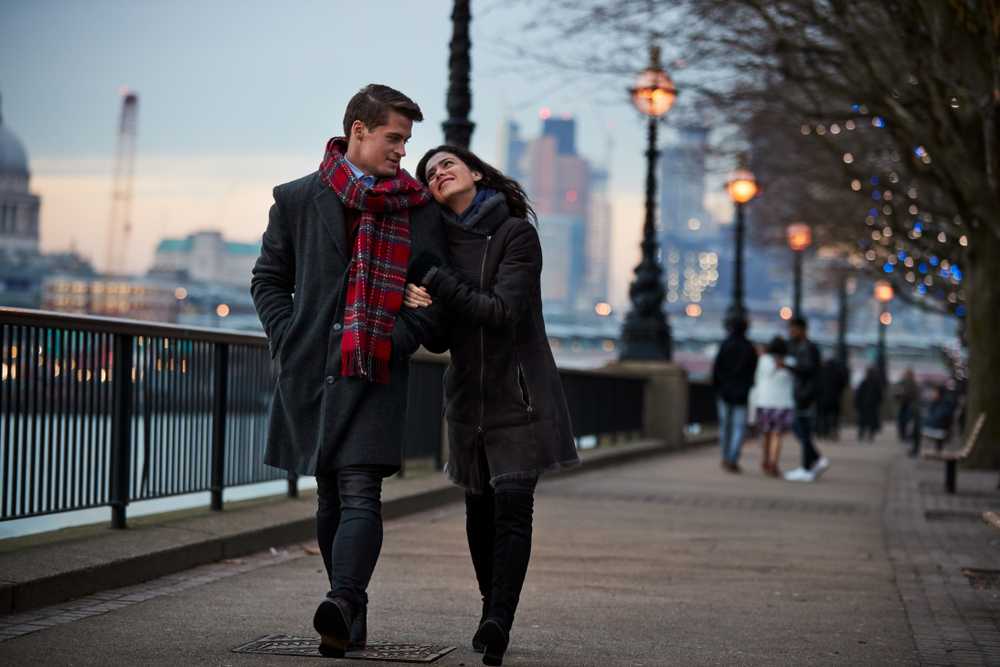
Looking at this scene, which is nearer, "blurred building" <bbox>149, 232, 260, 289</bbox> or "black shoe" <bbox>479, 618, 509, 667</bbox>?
"black shoe" <bbox>479, 618, 509, 667</bbox>

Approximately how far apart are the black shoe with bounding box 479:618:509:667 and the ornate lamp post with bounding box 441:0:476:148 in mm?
6234

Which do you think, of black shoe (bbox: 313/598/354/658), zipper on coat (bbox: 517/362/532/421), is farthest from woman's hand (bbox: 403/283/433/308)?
black shoe (bbox: 313/598/354/658)

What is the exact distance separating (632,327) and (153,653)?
49.4 feet

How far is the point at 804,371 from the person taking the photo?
47.8 feet

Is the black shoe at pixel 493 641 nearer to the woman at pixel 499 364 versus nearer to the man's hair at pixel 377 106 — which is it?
the woman at pixel 499 364

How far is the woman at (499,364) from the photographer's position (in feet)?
13.3

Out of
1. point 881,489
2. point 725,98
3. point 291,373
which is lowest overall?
point 881,489

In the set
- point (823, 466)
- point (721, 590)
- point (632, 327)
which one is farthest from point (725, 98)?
point (721, 590)

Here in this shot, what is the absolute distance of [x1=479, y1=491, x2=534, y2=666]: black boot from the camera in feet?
12.9

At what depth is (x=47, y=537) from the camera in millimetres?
5820

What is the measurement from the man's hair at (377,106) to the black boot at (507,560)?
1261 mm

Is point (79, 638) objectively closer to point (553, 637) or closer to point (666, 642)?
point (553, 637)

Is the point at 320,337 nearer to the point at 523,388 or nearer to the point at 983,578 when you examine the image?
the point at 523,388

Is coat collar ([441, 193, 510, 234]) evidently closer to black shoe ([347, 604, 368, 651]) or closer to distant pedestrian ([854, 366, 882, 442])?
black shoe ([347, 604, 368, 651])
